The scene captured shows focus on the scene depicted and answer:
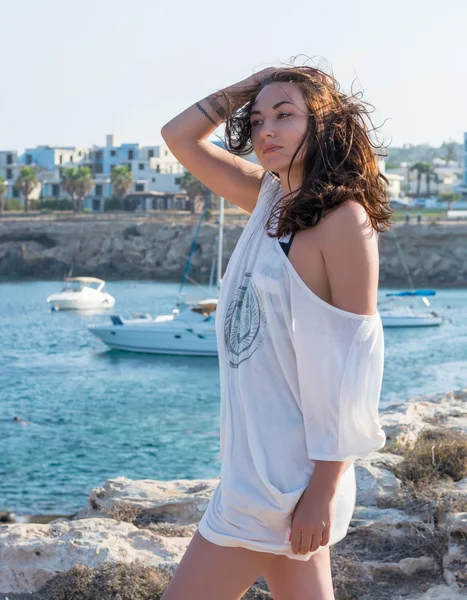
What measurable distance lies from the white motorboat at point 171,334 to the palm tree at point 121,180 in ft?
156

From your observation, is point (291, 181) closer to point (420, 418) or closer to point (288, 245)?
point (288, 245)

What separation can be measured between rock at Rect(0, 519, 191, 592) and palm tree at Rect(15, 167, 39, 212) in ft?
246

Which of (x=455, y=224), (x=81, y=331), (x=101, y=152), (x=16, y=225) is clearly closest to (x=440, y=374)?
(x=81, y=331)

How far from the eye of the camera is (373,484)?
4129mm

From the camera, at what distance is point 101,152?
9250 cm

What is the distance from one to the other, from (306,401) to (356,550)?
193cm

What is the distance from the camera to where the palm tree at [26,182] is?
76.5 meters

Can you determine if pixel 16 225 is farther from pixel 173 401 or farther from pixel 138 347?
pixel 173 401

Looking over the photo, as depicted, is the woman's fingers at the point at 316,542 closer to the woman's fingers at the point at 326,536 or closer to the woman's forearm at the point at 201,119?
the woman's fingers at the point at 326,536

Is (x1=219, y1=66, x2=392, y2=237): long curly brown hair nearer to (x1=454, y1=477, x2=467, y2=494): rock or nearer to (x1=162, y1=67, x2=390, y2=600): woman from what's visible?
(x1=162, y1=67, x2=390, y2=600): woman

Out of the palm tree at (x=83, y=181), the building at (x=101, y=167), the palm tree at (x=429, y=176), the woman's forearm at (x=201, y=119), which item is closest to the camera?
the woman's forearm at (x=201, y=119)

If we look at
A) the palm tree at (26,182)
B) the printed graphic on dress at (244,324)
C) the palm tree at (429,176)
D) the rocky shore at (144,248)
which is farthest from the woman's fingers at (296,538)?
the palm tree at (429,176)

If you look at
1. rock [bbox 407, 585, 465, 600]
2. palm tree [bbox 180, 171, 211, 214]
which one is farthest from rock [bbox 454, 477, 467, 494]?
palm tree [bbox 180, 171, 211, 214]

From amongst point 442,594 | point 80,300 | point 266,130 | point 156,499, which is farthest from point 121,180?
point 266,130
